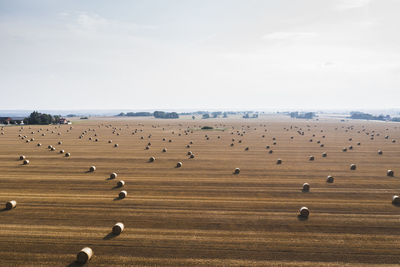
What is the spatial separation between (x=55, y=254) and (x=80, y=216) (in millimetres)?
4017

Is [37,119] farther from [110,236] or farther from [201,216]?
[201,216]

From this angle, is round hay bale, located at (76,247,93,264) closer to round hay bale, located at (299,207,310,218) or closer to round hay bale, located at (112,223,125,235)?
round hay bale, located at (112,223,125,235)

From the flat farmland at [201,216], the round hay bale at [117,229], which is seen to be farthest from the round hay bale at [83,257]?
the round hay bale at [117,229]

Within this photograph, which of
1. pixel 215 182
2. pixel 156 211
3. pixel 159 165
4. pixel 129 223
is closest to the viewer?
pixel 129 223

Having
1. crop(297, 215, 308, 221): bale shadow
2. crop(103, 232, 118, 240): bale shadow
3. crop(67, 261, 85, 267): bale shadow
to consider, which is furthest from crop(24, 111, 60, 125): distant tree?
crop(297, 215, 308, 221): bale shadow

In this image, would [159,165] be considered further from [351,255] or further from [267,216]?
[351,255]

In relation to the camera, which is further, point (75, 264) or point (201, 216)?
point (201, 216)

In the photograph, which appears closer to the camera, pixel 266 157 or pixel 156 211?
pixel 156 211

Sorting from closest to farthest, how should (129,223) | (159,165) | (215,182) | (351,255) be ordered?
(351,255), (129,223), (215,182), (159,165)

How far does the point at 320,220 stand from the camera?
48.7 feet

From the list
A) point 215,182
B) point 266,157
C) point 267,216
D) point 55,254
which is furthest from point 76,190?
point 266,157

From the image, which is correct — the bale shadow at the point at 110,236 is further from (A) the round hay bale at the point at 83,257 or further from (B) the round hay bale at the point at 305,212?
(B) the round hay bale at the point at 305,212

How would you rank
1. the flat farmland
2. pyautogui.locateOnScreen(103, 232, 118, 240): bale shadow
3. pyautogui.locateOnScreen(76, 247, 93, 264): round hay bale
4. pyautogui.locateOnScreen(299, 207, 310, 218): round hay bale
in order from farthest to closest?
pyautogui.locateOnScreen(299, 207, 310, 218): round hay bale
pyautogui.locateOnScreen(103, 232, 118, 240): bale shadow
the flat farmland
pyautogui.locateOnScreen(76, 247, 93, 264): round hay bale

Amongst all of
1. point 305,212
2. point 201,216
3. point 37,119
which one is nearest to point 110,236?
→ point 201,216
